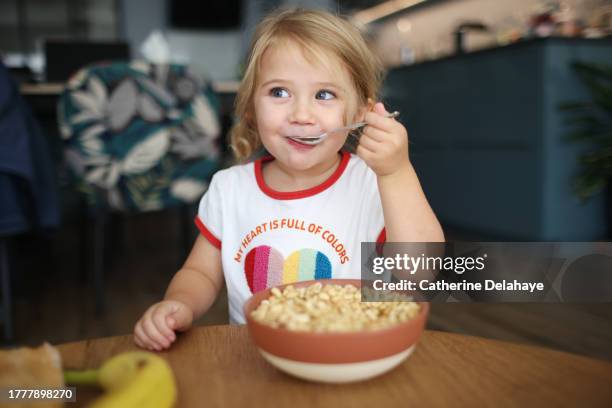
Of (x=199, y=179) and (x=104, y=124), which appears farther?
(x=199, y=179)

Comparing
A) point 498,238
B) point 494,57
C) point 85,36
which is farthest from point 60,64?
point 85,36

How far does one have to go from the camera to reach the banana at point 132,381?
1.15 feet

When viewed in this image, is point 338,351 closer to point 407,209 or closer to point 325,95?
point 407,209

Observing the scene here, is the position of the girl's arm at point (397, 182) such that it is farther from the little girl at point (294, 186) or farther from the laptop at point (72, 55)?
the laptop at point (72, 55)

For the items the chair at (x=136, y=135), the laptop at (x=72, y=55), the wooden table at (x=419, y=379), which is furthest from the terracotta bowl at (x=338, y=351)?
the laptop at (x=72, y=55)

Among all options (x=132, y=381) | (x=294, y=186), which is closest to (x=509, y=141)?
(x=294, y=186)

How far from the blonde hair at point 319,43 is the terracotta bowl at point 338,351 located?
52 cm

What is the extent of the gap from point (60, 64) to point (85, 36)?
434 cm

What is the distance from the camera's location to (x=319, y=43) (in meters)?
0.86

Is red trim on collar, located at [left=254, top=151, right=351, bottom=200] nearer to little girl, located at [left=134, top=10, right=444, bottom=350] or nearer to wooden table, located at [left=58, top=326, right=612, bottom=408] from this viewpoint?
little girl, located at [left=134, top=10, right=444, bottom=350]

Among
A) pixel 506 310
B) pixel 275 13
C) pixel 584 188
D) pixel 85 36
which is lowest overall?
pixel 506 310

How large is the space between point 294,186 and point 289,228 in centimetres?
9

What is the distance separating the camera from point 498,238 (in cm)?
327

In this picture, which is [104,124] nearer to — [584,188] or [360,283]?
[360,283]
